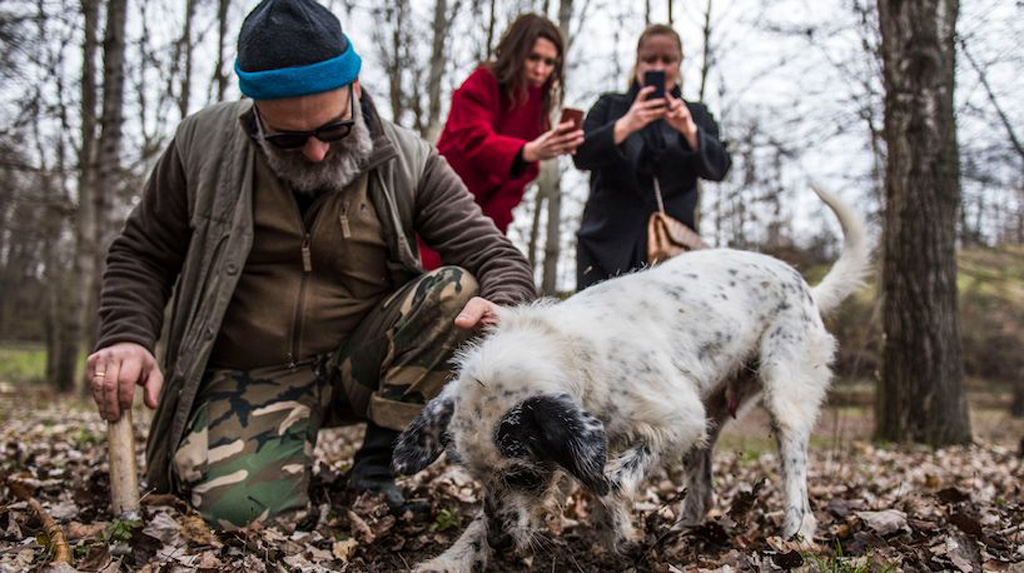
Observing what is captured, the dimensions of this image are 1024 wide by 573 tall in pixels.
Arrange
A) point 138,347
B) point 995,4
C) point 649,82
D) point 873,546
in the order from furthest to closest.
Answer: point 995,4 < point 649,82 < point 138,347 < point 873,546

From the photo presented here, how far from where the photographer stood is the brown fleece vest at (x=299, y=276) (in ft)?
11.9

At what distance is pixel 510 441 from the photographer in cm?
259

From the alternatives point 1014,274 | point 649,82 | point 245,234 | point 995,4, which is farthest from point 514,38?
point 1014,274

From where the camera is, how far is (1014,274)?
1930 cm

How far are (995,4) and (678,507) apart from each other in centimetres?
753

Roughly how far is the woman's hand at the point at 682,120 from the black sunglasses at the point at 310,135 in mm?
1966

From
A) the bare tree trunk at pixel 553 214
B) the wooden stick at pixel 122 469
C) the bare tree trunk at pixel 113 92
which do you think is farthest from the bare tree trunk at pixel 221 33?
the wooden stick at pixel 122 469

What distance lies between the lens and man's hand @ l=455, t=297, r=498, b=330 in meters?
3.23

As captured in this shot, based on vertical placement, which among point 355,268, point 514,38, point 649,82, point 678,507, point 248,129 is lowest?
point 678,507

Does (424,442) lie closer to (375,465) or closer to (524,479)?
(524,479)

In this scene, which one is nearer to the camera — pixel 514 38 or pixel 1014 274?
pixel 514 38

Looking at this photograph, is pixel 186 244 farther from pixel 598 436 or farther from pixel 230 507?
pixel 598 436

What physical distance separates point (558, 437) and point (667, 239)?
2.24 meters

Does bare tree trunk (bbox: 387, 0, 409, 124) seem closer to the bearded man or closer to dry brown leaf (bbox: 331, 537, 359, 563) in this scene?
the bearded man
